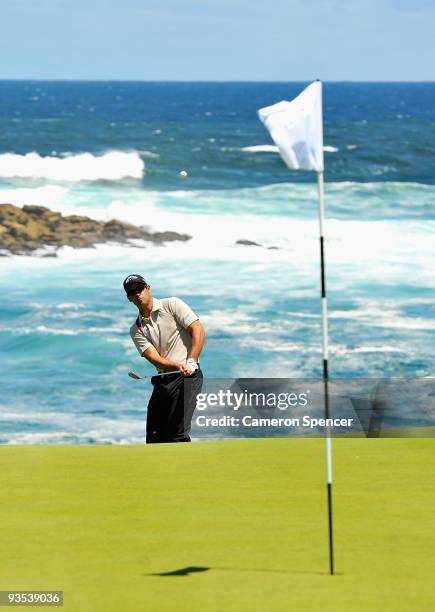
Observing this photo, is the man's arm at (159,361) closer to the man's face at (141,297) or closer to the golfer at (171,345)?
the golfer at (171,345)

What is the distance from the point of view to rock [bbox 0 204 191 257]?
36.9m

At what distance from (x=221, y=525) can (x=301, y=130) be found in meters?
2.02

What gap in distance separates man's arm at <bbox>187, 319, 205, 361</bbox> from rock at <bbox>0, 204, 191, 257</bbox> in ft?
86.7

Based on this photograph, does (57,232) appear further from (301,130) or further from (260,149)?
(301,130)

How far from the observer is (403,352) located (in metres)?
24.3

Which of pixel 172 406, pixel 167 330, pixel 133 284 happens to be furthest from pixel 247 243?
pixel 133 284

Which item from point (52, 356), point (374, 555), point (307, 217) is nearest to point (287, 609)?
point (374, 555)

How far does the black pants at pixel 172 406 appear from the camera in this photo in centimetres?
889

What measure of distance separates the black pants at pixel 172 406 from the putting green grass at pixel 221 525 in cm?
18

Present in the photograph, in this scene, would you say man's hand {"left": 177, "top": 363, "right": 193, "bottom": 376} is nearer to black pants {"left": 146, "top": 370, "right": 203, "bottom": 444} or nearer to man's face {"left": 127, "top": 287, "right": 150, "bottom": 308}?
black pants {"left": 146, "top": 370, "right": 203, "bottom": 444}

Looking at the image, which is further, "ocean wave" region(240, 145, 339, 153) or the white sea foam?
"ocean wave" region(240, 145, 339, 153)

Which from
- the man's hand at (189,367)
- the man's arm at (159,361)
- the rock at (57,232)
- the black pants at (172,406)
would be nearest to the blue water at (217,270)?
the rock at (57,232)

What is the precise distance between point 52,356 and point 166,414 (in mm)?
15070

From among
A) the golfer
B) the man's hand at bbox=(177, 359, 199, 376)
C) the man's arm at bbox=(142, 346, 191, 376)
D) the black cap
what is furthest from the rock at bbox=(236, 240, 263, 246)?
the black cap
